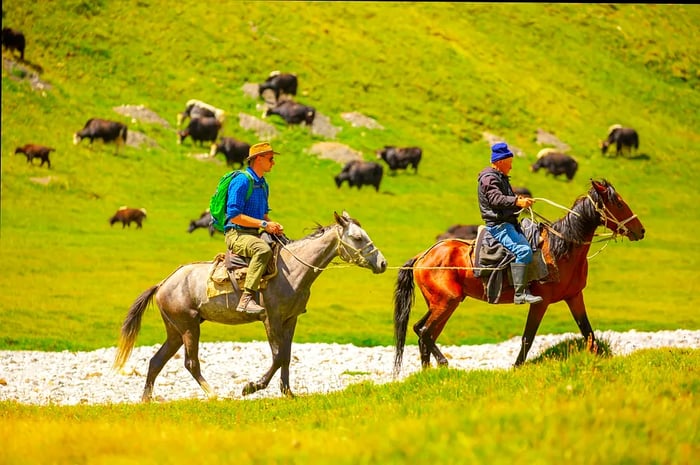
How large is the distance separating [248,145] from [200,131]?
12.1ft

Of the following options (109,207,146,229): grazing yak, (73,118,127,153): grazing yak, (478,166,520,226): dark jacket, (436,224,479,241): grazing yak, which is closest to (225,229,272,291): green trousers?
(478,166,520,226): dark jacket

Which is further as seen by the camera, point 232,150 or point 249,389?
point 232,150

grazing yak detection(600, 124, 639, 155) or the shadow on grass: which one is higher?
grazing yak detection(600, 124, 639, 155)

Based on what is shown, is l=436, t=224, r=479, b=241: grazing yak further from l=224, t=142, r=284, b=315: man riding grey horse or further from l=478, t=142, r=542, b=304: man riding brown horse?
l=224, t=142, r=284, b=315: man riding grey horse

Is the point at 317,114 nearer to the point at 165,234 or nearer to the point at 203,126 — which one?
the point at 203,126

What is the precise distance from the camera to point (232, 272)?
50.4 ft

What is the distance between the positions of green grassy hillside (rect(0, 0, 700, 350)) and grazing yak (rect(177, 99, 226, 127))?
3.91ft

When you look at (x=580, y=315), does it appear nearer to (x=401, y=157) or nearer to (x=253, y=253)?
(x=253, y=253)

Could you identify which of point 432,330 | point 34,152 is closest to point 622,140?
point 34,152

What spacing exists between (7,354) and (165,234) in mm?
23576

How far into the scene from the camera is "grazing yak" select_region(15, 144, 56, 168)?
54.8 metres

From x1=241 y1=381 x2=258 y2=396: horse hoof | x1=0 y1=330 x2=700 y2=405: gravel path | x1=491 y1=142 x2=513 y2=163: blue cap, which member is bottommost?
x1=0 y1=330 x2=700 y2=405: gravel path

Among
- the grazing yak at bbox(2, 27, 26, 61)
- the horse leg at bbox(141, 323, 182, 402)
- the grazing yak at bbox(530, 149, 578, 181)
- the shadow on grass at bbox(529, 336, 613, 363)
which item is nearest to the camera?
the shadow on grass at bbox(529, 336, 613, 363)

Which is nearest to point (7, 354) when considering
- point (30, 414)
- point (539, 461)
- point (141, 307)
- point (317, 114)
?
point (141, 307)
